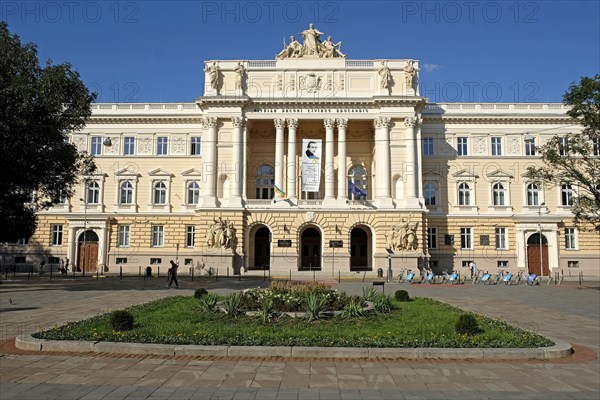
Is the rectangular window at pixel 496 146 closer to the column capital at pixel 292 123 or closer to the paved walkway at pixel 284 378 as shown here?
the column capital at pixel 292 123

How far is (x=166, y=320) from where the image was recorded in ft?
48.9

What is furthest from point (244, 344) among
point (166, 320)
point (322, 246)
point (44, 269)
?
point (44, 269)

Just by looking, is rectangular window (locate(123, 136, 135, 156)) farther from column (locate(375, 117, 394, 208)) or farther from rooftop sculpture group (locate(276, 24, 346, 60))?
column (locate(375, 117, 394, 208))

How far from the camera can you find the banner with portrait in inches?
1853

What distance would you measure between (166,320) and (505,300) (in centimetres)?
1772

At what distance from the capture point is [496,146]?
52.4 metres

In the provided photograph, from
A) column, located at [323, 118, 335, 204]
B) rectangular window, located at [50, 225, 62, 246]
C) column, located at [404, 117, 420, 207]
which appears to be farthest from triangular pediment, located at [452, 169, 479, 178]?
rectangular window, located at [50, 225, 62, 246]

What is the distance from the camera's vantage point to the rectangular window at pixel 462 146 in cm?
5241

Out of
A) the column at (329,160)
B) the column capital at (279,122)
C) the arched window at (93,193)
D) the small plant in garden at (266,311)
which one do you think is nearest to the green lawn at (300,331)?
the small plant in garden at (266,311)

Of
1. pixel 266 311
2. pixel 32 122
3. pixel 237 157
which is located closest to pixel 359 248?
pixel 237 157

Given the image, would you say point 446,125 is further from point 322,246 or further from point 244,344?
point 244,344

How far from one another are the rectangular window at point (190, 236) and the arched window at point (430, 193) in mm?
24952

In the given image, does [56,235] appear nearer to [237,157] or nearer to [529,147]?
[237,157]

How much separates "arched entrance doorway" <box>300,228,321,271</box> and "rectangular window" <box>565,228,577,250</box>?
25471 millimetres
